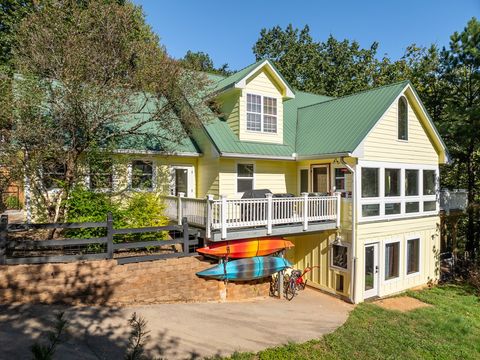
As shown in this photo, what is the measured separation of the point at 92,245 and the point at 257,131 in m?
8.12

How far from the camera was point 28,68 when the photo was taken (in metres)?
9.85

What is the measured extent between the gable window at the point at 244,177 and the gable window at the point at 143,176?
3759 mm

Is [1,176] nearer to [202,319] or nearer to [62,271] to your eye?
[62,271]

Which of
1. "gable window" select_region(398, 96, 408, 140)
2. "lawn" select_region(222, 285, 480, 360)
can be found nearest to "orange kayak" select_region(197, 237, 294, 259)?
"lawn" select_region(222, 285, 480, 360)

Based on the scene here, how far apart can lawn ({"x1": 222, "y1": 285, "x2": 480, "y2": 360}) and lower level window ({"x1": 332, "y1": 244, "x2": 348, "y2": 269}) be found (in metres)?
1.66

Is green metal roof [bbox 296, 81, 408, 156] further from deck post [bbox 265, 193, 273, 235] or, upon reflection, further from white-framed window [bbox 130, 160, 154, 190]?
white-framed window [bbox 130, 160, 154, 190]

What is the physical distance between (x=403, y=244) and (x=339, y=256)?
3486 millimetres

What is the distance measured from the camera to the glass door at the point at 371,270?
12.7 m

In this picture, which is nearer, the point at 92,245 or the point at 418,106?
the point at 92,245

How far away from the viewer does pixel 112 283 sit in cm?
884

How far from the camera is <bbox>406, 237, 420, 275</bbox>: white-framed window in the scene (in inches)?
569

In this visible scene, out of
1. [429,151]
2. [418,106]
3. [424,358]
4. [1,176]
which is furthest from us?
[429,151]

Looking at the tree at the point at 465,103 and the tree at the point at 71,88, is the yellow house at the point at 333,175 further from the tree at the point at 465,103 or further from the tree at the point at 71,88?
the tree at the point at 71,88

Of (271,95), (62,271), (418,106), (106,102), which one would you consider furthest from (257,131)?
(62,271)
